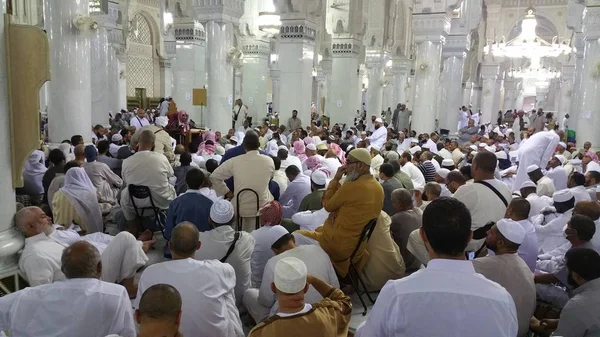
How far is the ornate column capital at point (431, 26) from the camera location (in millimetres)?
11102

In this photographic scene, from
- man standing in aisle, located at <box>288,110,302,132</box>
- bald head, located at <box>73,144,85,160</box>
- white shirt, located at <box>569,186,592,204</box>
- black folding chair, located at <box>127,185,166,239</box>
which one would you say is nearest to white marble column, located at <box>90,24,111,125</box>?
man standing in aisle, located at <box>288,110,302,132</box>

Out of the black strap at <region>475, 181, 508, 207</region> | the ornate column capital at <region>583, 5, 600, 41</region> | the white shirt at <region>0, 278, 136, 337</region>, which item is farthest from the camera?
the ornate column capital at <region>583, 5, 600, 41</region>

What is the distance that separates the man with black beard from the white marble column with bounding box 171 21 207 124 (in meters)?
10.6

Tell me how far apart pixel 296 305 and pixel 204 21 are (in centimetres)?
960

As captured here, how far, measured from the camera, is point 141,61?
65.0 ft

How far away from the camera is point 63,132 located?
633cm

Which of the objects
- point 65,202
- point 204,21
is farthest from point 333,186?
point 204,21

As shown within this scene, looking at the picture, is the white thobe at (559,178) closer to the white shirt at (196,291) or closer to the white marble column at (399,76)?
the white shirt at (196,291)

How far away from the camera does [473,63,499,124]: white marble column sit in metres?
19.6

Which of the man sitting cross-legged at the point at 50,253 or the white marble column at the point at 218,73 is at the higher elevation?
the white marble column at the point at 218,73

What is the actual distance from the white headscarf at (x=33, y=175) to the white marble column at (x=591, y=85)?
31.1ft

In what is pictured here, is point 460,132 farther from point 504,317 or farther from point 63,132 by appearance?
point 504,317

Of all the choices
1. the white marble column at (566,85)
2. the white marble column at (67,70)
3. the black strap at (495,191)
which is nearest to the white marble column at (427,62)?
the white marble column at (67,70)

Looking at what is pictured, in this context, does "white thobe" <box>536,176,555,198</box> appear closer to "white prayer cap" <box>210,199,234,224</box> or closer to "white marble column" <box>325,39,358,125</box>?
"white prayer cap" <box>210,199,234,224</box>
